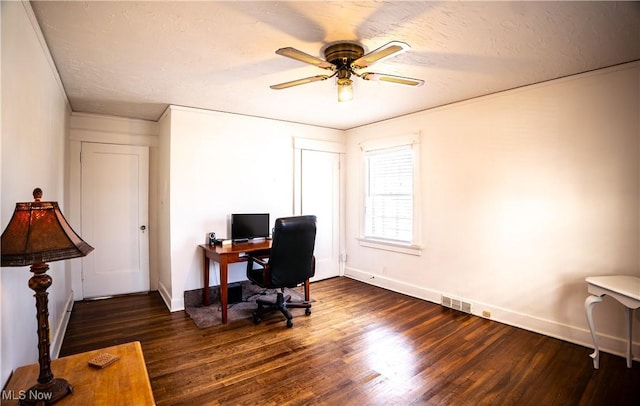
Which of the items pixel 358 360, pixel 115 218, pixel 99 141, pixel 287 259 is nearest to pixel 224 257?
pixel 287 259

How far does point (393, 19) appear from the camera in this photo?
189cm

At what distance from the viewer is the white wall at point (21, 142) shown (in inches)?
53.6

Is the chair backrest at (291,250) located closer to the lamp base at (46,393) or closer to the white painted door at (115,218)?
the lamp base at (46,393)

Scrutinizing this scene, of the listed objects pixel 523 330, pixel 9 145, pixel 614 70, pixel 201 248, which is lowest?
pixel 523 330

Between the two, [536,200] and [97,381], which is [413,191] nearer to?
[536,200]

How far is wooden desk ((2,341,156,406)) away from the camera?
1.16 m

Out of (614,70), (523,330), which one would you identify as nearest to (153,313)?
(523,330)

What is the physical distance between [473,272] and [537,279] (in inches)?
24.3

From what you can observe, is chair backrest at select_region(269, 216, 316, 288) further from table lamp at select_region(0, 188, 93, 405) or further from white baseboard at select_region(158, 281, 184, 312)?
table lamp at select_region(0, 188, 93, 405)

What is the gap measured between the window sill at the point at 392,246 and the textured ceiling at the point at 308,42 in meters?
1.92

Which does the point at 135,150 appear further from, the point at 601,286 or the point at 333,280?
the point at 601,286

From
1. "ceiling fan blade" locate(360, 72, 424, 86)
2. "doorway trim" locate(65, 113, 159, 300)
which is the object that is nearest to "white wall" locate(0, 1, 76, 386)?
"doorway trim" locate(65, 113, 159, 300)

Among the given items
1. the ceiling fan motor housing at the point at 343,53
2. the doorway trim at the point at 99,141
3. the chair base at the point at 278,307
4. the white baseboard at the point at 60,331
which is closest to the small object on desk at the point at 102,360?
the white baseboard at the point at 60,331

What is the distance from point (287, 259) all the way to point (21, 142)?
2230 millimetres
